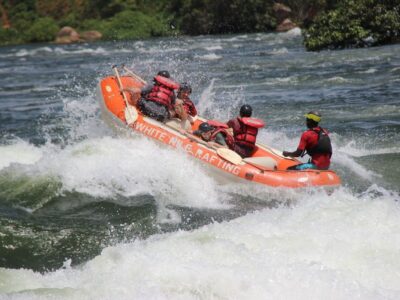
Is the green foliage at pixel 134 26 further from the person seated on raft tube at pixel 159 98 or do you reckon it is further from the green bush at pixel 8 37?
the person seated on raft tube at pixel 159 98

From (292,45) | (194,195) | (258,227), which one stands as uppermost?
(258,227)

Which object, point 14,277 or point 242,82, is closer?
point 14,277

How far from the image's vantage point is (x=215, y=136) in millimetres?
10234

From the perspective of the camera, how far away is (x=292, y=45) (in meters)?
32.0

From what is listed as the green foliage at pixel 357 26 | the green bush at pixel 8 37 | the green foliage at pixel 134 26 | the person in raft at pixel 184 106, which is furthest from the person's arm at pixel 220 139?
the green bush at pixel 8 37

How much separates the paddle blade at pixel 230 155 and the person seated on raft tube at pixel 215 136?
0.32 meters

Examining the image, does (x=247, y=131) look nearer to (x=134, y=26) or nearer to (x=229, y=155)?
(x=229, y=155)

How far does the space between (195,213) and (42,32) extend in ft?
152

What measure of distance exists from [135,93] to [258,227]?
5164mm

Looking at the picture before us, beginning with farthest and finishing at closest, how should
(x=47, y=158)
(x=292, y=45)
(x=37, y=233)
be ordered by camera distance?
(x=292, y=45), (x=47, y=158), (x=37, y=233)

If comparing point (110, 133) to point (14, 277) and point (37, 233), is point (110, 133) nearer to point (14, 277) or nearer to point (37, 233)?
point (37, 233)

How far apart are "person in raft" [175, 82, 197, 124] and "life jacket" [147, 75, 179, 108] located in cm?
25

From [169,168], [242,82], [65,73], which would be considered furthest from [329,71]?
[169,168]

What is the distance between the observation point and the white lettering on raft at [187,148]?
31.6 feet
